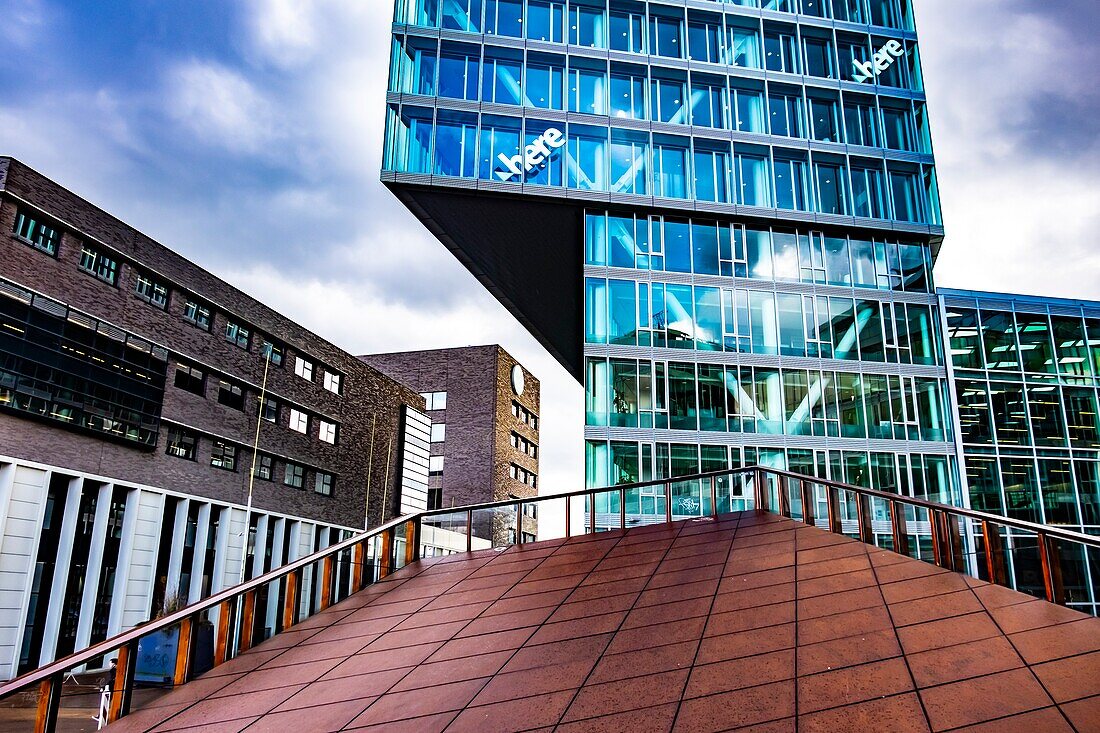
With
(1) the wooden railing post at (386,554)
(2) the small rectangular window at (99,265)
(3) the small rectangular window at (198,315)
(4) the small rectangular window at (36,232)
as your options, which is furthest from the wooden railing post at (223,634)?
(3) the small rectangular window at (198,315)

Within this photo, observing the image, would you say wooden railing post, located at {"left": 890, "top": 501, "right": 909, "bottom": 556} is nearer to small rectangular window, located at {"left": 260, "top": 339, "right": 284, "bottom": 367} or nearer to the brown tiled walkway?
the brown tiled walkway

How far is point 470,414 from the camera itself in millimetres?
66938

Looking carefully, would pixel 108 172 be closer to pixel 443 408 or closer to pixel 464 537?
pixel 443 408

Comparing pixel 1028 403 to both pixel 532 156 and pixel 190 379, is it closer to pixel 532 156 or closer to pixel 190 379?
pixel 532 156

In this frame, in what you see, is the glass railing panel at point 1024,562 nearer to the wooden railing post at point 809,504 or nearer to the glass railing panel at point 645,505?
the wooden railing post at point 809,504

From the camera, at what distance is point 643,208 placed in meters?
31.1

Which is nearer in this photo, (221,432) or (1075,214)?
(221,432)

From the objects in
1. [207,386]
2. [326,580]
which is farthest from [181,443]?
[326,580]

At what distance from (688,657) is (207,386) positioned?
108ft

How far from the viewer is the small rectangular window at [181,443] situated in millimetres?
33844

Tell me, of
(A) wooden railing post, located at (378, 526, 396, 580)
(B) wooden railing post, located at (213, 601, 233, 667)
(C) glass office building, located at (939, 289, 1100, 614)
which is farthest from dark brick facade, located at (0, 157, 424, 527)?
(C) glass office building, located at (939, 289, 1100, 614)

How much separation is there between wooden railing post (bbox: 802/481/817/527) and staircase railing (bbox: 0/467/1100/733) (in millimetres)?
28

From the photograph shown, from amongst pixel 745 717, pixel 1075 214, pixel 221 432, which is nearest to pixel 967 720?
pixel 745 717

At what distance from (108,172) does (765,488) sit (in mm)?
47096
